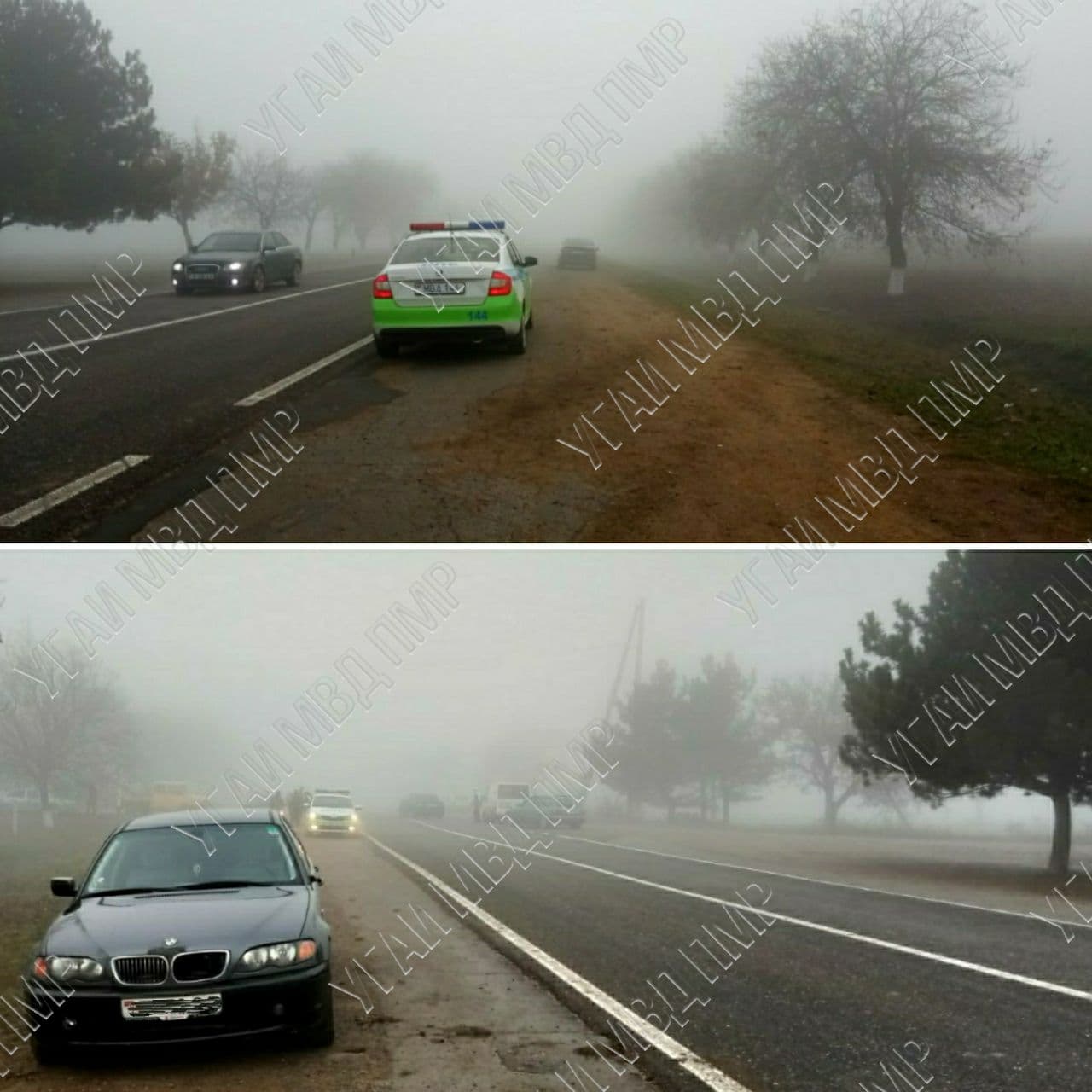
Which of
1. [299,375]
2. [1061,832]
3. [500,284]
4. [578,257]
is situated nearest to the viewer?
[299,375]

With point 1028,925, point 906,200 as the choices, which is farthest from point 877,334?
point 1028,925

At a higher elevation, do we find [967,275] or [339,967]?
[967,275]

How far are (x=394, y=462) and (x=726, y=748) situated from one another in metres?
52.9

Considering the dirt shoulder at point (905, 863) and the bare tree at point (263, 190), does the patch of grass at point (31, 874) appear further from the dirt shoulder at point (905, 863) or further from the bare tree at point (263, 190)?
the bare tree at point (263, 190)

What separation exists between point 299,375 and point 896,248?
35.0 meters

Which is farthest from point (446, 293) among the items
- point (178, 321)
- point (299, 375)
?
point (178, 321)

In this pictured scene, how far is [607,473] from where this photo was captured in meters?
11.8

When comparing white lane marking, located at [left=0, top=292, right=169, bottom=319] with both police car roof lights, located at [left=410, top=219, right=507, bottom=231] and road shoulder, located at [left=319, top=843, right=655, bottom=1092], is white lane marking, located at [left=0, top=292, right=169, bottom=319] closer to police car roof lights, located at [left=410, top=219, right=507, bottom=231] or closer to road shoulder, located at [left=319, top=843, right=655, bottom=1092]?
police car roof lights, located at [left=410, top=219, right=507, bottom=231]

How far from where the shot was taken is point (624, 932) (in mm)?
11539

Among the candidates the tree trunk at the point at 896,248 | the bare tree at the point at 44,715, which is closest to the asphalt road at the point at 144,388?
the bare tree at the point at 44,715

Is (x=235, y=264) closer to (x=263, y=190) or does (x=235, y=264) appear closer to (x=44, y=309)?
(x=44, y=309)

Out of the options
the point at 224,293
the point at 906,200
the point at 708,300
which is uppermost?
the point at 906,200

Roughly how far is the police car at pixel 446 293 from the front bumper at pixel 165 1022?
1173 centimetres

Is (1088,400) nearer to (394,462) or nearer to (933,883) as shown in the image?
(933,883)
